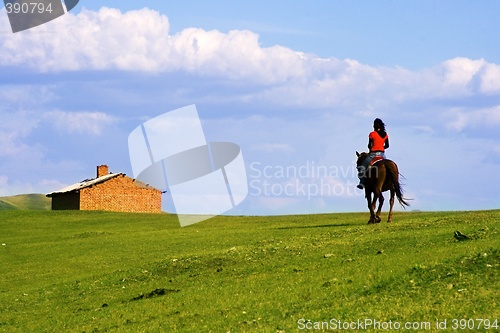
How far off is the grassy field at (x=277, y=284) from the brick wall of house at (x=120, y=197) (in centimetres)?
5236

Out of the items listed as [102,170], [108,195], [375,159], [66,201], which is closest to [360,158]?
[375,159]

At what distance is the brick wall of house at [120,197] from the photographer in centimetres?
9362

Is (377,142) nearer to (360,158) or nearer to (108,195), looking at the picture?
(360,158)

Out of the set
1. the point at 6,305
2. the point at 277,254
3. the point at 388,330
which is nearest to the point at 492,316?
the point at 388,330

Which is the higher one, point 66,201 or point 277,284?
point 66,201

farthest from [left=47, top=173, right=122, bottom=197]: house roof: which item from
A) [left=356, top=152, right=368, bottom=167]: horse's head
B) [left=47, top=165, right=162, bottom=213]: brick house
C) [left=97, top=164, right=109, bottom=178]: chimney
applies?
[left=356, top=152, right=368, bottom=167]: horse's head

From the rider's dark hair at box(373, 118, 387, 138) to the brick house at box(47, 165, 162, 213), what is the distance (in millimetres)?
61418

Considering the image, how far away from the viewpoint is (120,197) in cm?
9650

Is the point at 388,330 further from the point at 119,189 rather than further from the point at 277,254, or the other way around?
the point at 119,189

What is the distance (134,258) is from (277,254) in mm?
10041

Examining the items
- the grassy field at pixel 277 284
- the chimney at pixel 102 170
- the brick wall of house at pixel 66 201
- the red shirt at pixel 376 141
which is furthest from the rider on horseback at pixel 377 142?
the chimney at pixel 102 170

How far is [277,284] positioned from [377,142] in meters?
15.6

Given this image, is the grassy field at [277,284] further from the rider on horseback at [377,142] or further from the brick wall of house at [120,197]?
the brick wall of house at [120,197]

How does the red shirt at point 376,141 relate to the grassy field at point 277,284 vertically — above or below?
above
